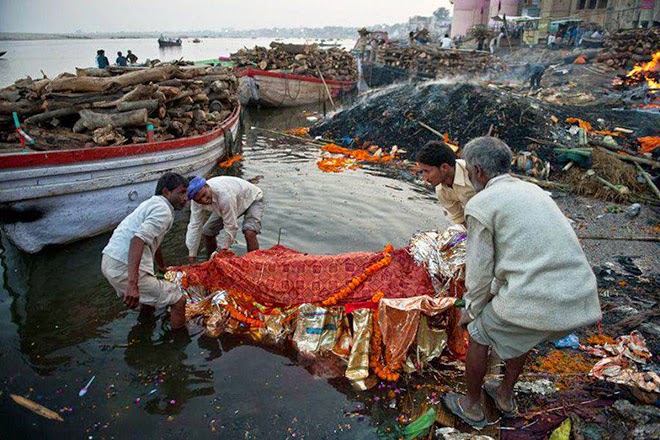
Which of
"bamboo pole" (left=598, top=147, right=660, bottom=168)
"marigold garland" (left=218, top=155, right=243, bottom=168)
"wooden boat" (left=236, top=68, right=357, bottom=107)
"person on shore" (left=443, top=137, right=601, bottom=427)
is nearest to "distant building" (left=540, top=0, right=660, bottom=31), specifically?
"wooden boat" (left=236, top=68, right=357, bottom=107)

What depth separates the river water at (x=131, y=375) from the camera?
3.27 meters

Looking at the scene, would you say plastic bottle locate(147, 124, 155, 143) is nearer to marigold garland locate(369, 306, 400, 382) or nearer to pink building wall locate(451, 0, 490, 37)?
marigold garland locate(369, 306, 400, 382)

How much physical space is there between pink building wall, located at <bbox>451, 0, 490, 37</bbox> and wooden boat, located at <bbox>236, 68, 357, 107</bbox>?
22.0m

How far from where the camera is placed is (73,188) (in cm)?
600

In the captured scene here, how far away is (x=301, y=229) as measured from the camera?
7332mm

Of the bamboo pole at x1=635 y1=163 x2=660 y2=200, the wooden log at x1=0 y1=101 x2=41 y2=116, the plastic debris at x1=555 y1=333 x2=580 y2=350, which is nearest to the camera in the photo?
the plastic debris at x1=555 y1=333 x2=580 y2=350

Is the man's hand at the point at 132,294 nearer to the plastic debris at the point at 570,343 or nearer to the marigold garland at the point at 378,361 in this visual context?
the marigold garland at the point at 378,361

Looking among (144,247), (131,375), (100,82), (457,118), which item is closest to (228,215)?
(144,247)

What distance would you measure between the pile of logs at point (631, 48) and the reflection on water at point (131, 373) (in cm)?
1943

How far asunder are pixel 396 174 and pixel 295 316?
6.94 m

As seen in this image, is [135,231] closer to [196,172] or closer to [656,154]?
[196,172]

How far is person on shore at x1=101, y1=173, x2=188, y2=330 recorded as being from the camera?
3.66 metres

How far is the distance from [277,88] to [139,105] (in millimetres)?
14263

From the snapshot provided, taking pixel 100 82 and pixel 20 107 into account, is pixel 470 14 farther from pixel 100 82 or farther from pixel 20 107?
pixel 20 107
